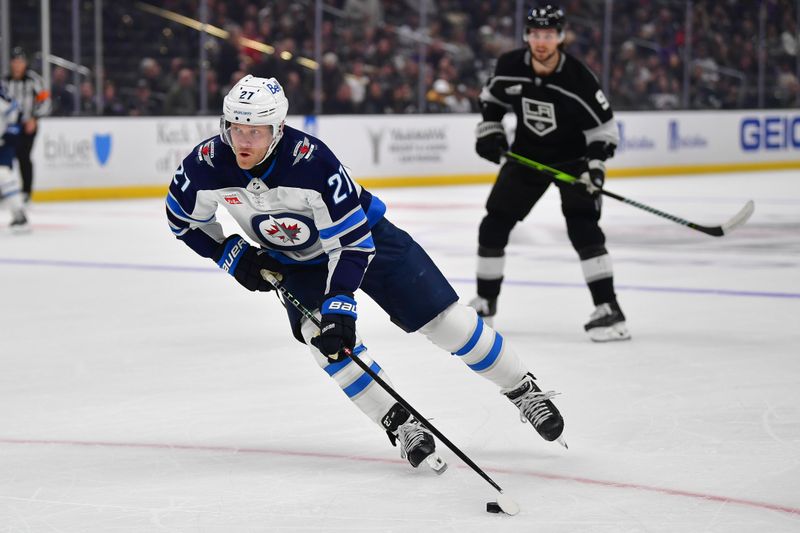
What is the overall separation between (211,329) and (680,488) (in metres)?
2.93

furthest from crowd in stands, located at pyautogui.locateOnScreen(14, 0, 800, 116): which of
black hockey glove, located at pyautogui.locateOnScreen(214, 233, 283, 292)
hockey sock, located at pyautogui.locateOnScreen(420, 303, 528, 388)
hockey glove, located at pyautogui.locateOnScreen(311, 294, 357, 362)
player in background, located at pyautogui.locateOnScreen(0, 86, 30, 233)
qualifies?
hockey glove, located at pyautogui.locateOnScreen(311, 294, 357, 362)

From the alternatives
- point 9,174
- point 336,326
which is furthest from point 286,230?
point 9,174

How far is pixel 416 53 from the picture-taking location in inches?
594

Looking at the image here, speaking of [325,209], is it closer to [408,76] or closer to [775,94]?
[408,76]

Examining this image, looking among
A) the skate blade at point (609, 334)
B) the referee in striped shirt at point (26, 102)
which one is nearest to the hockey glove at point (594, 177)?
the skate blade at point (609, 334)

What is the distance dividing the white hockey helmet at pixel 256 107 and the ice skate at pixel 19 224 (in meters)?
6.81

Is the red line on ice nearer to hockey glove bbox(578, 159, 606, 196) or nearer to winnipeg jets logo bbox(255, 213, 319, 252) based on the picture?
winnipeg jets logo bbox(255, 213, 319, 252)

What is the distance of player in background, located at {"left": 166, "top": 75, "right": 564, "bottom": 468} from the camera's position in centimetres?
323

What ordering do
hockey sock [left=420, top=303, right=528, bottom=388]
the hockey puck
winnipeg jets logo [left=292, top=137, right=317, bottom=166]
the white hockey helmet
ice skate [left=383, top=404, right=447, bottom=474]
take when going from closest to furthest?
the hockey puck < the white hockey helmet < winnipeg jets logo [left=292, top=137, right=317, bottom=166] < ice skate [left=383, top=404, right=447, bottom=474] < hockey sock [left=420, top=303, right=528, bottom=388]

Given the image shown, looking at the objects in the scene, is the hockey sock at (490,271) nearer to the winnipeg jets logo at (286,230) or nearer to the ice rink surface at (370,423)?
the ice rink surface at (370,423)

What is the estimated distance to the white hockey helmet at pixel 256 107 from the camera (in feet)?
10.4

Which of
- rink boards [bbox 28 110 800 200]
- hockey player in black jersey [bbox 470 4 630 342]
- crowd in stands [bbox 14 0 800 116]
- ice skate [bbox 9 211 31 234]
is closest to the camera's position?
hockey player in black jersey [bbox 470 4 630 342]

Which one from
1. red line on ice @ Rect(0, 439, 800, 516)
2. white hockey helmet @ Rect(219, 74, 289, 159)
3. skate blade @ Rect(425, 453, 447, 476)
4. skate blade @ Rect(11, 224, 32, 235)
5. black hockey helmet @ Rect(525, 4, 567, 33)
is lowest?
red line on ice @ Rect(0, 439, 800, 516)

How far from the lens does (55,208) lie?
11.7m
